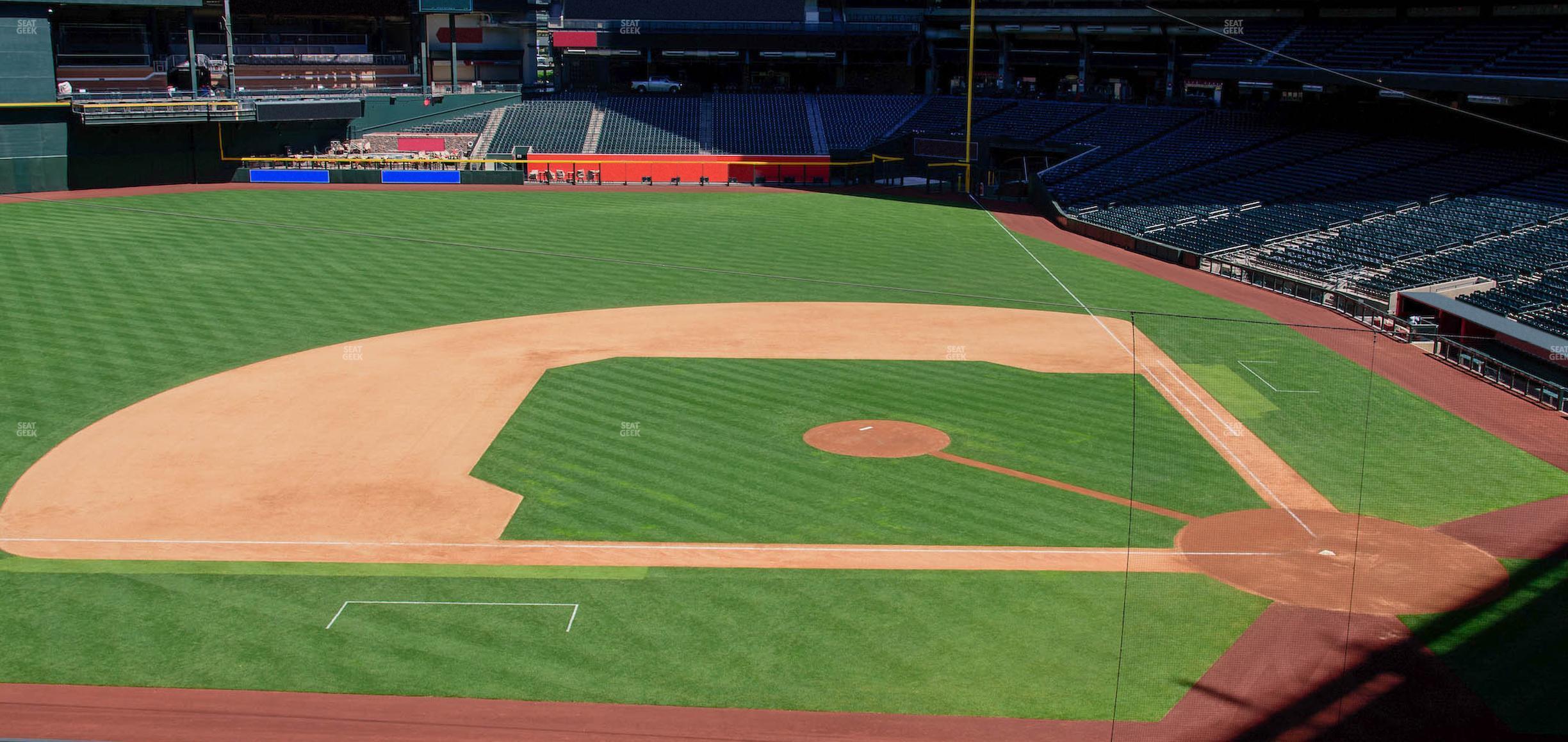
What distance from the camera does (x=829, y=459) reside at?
72.3ft

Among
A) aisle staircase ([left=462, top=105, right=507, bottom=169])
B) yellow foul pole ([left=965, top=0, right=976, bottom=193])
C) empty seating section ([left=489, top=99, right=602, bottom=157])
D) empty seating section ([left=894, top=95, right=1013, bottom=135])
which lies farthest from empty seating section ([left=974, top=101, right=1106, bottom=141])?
aisle staircase ([left=462, top=105, right=507, bottom=169])

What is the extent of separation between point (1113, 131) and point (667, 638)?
51567 millimetres

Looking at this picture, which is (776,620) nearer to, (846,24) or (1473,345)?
(1473,345)

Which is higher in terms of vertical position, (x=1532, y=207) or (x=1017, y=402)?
(x=1532, y=207)

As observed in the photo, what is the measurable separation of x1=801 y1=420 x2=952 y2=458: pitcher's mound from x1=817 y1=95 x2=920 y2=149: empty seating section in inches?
1871

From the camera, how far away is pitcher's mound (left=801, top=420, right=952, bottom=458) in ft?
73.7

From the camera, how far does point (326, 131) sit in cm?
6650

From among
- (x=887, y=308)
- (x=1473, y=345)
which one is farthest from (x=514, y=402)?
(x=1473, y=345)

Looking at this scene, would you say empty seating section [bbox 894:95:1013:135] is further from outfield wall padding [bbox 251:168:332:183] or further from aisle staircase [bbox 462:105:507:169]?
outfield wall padding [bbox 251:168:332:183]

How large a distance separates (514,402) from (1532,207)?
32.0 metres

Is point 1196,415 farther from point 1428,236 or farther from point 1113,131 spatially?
point 1113,131

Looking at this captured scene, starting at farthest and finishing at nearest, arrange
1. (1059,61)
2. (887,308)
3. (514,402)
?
(1059,61) → (887,308) → (514,402)

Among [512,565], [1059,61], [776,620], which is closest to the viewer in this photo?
[776,620]

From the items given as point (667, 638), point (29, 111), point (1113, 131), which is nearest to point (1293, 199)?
point (1113, 131)
